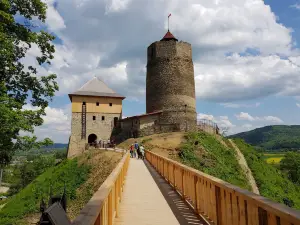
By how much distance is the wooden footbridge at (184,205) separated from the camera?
3.18 m

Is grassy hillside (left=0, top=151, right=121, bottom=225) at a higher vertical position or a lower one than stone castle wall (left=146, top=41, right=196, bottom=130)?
lower

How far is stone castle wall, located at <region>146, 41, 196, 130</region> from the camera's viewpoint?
38531 millimetres

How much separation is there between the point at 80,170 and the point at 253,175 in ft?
60.4

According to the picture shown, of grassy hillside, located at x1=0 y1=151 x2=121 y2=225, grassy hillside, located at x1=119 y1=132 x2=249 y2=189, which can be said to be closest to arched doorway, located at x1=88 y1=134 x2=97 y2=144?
grassy hillside, located at x1=119 y1=132 x2=249 y2=189

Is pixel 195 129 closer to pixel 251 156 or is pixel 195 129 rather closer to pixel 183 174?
pixel 251 156

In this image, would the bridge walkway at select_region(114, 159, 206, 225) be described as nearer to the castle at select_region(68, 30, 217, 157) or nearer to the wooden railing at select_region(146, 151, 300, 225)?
the wooden railing at select_region(146, 151, 300, 225)

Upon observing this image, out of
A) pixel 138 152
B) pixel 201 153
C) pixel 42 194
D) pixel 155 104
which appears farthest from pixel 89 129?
pixel 42 194

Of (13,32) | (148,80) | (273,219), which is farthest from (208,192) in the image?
(148,80)

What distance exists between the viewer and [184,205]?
738 cm

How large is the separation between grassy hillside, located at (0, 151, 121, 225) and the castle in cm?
1151

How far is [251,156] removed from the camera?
34.0 m

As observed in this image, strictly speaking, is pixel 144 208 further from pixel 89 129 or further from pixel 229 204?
pixel 89 129

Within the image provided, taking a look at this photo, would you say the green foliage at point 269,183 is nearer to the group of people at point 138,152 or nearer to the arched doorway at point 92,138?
the group of people at point 138,152

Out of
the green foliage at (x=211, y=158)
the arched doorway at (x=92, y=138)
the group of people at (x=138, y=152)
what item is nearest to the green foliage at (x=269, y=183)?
the green foliage at (x=211, y=158)
